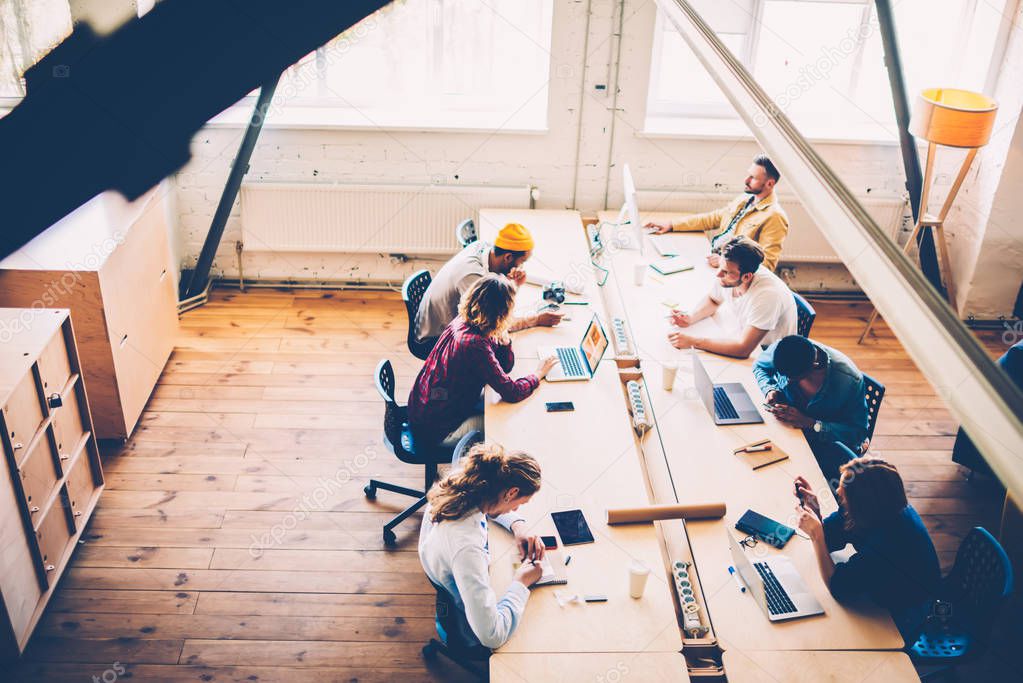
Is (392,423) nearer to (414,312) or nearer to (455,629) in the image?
(414,312)

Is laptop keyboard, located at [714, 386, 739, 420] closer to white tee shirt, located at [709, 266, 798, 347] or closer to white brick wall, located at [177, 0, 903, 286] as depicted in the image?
white tee shirt, located at [709, 266, 798, 347]

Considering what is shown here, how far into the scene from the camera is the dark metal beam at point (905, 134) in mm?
5742

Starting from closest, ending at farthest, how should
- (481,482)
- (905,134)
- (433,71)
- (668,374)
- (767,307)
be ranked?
(481,482)
(668,374)
(767,307)
(905,134)
(433,71)

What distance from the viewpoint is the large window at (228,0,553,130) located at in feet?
19.4

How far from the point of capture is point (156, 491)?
4.38 m

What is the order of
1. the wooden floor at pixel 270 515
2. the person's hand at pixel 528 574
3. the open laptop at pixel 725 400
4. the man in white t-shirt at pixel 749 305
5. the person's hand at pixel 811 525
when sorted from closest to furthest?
the person's hand at pixel 528 574 < the person's hand at pixel 811 525 < the wooden floor at pixel 270 515 < the open laptop at pixel 725 400 < the man in white t-shirt at pixel 749 305

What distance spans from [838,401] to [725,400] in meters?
0.51

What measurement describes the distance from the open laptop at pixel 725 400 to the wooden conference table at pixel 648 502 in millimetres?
51

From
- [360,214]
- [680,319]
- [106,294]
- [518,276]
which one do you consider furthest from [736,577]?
[360,214]

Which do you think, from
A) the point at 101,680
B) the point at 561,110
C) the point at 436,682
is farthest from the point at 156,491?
the point at 561,110

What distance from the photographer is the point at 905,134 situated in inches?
234

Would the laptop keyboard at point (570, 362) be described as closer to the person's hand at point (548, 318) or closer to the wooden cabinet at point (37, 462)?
the person's hand at point (548, 318)

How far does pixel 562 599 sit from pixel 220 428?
2.85 metres

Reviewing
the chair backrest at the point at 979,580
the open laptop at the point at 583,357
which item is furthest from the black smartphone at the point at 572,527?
the chair backrest at the point at 979,580
